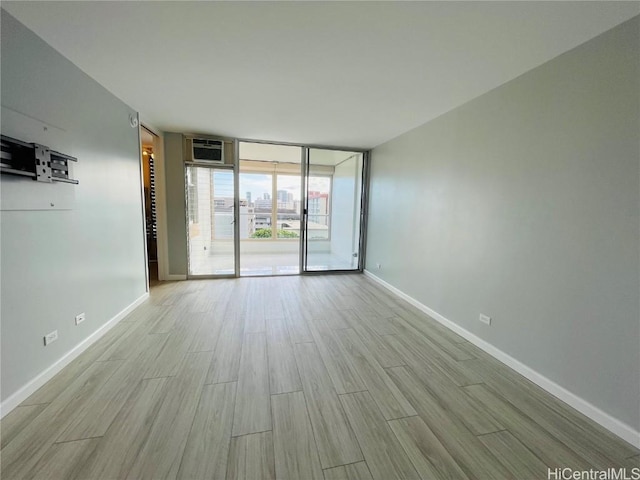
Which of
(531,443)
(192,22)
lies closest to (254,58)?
(192,22)

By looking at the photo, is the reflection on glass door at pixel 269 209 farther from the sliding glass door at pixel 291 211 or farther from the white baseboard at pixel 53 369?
the white baseboard at pixel 53 369

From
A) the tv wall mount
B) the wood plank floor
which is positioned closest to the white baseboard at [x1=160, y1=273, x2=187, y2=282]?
the wood plank floor

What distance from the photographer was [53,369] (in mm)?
1872

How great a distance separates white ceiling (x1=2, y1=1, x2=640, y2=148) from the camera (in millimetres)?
1454

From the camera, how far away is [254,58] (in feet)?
6.38

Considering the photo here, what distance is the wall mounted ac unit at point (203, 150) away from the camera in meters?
4.13

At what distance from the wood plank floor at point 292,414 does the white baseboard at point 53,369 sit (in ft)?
0.14

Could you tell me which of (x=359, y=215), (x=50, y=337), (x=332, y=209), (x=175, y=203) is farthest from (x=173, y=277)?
(x=359, y=215)

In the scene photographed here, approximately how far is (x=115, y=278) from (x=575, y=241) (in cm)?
409

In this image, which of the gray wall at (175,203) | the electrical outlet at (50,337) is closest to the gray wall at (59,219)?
the electrical outlet at (50,337)

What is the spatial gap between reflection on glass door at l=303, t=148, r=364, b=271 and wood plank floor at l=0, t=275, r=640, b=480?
2.62m

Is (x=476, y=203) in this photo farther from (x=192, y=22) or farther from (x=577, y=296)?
(x=192, y=22)

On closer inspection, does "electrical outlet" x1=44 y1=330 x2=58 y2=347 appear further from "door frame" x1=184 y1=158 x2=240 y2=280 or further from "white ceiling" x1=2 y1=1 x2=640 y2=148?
"door frame" x1=184 y1=158 x2=240 y2=280

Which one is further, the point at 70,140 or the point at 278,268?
the point at 278,268
